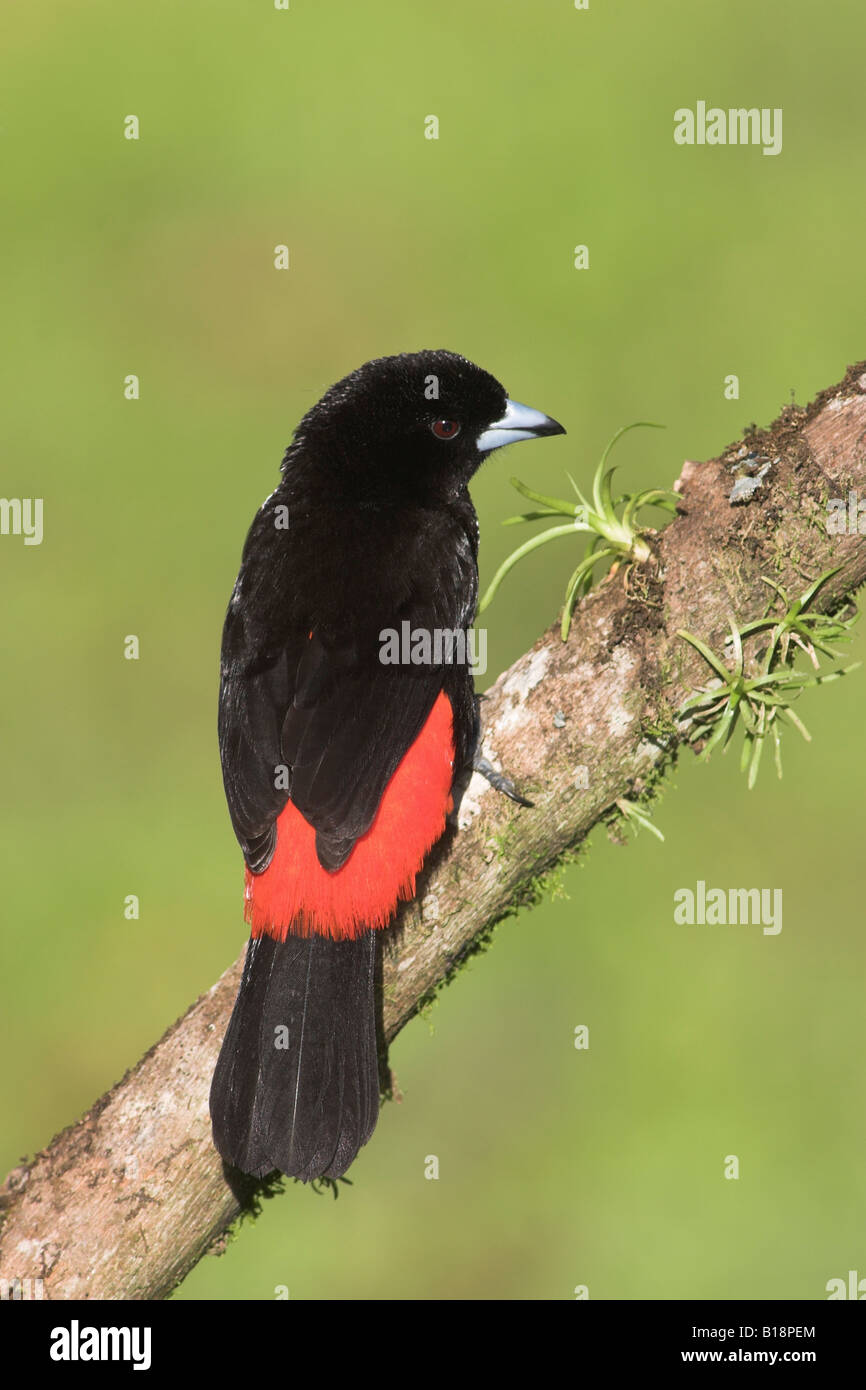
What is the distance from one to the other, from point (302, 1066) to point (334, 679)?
95cm

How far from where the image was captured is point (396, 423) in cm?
412

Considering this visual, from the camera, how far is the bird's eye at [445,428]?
4.15 meters

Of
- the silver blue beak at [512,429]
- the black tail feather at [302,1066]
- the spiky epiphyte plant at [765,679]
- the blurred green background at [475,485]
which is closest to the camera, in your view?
the black tail feather at [302,1066]

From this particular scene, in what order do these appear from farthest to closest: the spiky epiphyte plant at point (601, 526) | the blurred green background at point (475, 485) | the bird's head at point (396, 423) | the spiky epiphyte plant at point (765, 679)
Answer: the blurred green background at point (475, 485) → the bird's head at point (396, 423) → the spiky epiphyte plant at point (601, 526) → the spiky epiphyte plant at point (765, 679)

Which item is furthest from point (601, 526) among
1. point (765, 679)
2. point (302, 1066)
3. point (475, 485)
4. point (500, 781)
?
point (475, 485)

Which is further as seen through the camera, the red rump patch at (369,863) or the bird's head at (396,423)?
the bird's head at (396,423)

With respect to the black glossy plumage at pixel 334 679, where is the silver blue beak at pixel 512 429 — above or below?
above

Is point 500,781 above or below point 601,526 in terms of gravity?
below

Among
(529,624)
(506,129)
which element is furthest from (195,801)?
(506,129)

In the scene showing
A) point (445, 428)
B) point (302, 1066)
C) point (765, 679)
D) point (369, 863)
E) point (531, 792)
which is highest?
point (445, 428)

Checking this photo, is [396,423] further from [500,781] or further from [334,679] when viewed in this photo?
[500,781]

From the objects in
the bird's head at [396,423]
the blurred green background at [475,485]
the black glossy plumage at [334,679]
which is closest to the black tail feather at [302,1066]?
the black glossy plumage at [334,679]

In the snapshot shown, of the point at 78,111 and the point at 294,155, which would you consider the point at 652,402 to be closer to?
the point at 294,155

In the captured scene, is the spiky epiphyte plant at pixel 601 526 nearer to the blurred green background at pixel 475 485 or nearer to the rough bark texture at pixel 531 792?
the rough bark texture at pixel 531 792
